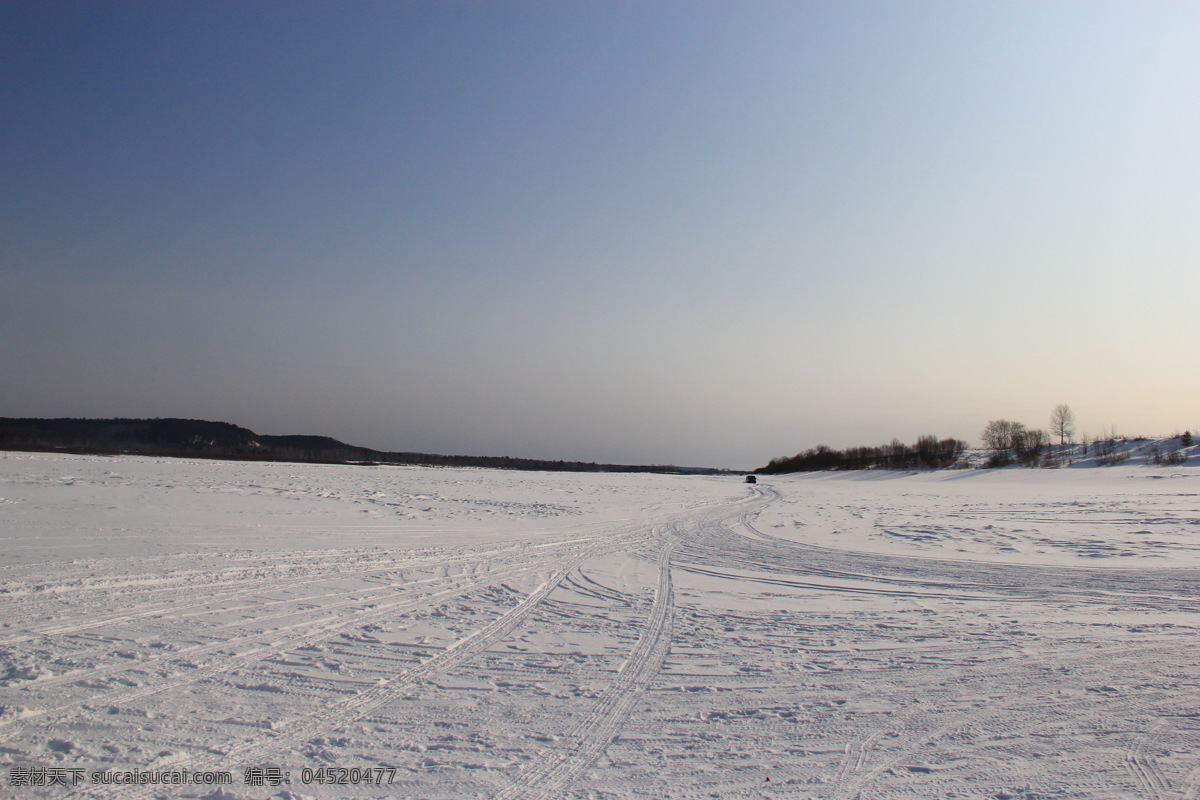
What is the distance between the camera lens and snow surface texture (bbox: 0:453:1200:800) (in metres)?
3.68

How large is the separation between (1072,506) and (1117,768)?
2513 cm

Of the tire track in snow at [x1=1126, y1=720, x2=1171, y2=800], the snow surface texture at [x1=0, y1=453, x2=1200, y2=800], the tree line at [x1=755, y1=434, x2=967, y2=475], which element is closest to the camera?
the tire track in snow at [x1=1126, y1=720, x2=1171, y2=800]

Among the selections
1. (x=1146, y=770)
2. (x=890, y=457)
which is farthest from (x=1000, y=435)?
(x=1146, y=770)

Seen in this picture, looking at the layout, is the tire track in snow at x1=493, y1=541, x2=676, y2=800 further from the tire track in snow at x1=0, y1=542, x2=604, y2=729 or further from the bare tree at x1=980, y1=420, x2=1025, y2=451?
the bare tree at x1=980, y1=420, x2=1025, y2=451

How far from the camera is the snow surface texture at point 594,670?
3684 millimetres

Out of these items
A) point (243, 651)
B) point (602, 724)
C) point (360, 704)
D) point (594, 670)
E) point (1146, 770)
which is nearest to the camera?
point (1146, 770)

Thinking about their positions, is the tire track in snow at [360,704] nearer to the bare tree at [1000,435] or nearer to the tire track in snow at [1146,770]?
the tire track in snow at [1146,770]

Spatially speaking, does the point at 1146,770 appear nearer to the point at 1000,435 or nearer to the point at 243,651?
the point at 243,651

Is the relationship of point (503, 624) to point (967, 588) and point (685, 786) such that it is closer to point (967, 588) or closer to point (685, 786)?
point (685, 786)

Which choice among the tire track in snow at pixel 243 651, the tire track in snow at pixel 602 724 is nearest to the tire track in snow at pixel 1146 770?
the tire track in snow at pixel 602 724

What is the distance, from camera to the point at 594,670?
542 cm

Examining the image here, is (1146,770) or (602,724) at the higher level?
(1146,770)

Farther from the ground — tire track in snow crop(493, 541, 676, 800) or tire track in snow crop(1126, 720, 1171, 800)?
tire track in snow crop(1126, 720, 1171, 800)

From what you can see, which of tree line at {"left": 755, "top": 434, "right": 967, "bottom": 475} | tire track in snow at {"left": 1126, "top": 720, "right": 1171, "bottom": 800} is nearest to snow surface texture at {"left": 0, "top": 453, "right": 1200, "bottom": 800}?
tire track in snow at {"left": 1126, "top": 720, "right": 1171, "bottom": 800}
